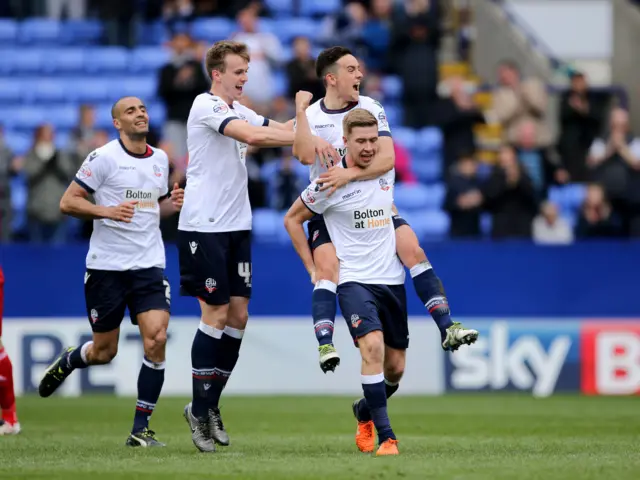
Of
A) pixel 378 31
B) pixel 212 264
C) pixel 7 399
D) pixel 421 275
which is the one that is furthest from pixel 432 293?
pixel 378 31

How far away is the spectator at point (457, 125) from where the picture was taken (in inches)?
783

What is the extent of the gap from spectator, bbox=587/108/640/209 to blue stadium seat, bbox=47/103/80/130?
779 cm

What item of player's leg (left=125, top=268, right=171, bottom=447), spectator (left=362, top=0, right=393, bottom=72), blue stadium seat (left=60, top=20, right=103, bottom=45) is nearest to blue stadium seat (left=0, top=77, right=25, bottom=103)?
blue stadium seat (left=60, top=20, right=103, bottom=45)

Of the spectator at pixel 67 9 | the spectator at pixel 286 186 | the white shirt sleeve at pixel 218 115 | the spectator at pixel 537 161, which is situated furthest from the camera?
the spectator at pixel 67 9

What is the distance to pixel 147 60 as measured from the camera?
73.2 ft

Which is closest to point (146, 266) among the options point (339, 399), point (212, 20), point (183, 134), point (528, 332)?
point (339, 399)

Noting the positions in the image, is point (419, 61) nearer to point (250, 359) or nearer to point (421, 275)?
point (250, 359)

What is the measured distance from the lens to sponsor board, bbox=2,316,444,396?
55.3 feet

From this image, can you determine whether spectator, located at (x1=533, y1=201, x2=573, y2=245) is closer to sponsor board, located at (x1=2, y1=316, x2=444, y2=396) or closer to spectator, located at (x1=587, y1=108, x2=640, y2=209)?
spectator, located at (x1=587, y1=108, x2=640, y2=209)

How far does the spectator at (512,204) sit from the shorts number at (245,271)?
7.72m

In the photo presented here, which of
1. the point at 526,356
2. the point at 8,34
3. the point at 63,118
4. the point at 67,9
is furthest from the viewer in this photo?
the point at 67,9

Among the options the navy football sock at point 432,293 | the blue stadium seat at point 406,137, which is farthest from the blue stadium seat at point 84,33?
the navy football sock at point 432,293

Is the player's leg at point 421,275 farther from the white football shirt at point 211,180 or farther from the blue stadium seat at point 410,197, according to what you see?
the blue stadium seat at point 410,197

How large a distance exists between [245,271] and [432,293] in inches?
56.6
